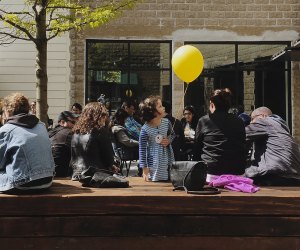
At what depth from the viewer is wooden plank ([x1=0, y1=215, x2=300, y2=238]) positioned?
13.4 ft

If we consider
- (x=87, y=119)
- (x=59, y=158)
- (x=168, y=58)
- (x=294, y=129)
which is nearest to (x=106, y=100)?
(x=168, y=58)

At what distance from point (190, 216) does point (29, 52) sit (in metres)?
11.5

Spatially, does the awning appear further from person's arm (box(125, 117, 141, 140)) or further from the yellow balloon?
the yellow balloon

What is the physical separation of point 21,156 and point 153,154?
5.84ft

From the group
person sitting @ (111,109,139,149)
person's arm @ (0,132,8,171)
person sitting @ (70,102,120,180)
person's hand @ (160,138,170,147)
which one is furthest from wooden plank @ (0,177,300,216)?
person sitting @ (111,109,139,149)

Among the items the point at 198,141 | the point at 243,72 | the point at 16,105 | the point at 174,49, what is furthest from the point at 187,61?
the point at 243,72

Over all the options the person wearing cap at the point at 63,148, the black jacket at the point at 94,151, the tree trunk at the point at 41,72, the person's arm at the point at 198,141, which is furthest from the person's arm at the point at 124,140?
the black jacket at the point at 94,151

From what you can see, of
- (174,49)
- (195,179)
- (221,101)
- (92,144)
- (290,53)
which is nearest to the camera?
(195,179)

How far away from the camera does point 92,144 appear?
505 centimetres

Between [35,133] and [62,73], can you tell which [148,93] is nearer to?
[62,73]

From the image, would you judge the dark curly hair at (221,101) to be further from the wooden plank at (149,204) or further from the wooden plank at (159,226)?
the wooden plank at (159,226)

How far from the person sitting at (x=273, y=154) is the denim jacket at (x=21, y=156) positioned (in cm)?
205

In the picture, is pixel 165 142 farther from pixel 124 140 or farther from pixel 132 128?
pixel 132 128

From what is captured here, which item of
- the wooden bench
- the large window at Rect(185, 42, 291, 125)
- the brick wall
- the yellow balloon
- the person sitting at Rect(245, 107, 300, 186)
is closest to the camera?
the wooden bench
